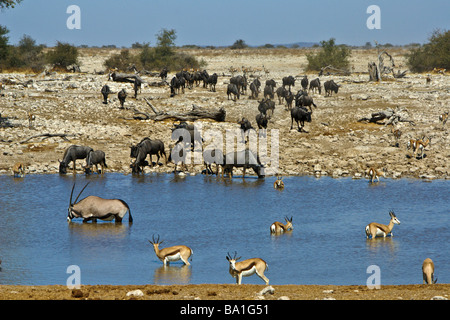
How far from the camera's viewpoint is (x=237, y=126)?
2939cm

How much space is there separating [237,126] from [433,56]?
28.1 m

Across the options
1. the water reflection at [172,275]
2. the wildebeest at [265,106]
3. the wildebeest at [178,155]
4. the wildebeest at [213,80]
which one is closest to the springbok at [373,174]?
the wildebeest at [178,155]

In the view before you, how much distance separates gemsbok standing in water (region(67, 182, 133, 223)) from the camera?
17.4 meters

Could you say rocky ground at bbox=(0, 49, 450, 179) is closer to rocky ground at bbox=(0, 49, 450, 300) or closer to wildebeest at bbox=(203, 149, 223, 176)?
rocky ground at bbox=(0, 49, 450, 300)

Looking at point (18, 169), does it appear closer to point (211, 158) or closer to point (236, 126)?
point (211, 158)

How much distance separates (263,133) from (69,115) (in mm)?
8761

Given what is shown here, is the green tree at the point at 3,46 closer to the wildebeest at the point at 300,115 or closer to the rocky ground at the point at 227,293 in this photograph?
the wildebeest at the point at 300,115

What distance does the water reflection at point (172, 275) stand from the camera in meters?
12.3

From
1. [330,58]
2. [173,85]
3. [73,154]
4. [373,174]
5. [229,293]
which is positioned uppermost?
[330,58]

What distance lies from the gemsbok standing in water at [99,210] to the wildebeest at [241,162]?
6.96 meters

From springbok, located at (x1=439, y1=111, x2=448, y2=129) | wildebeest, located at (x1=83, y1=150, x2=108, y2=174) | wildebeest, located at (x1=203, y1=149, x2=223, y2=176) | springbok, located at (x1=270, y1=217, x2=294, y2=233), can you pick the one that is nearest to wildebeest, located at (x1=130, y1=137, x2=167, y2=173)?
wildebeest, located at (x1=83, y1=150, x2=108, y2=174)

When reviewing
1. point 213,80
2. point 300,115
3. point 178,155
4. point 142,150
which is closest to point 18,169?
point 142,150
